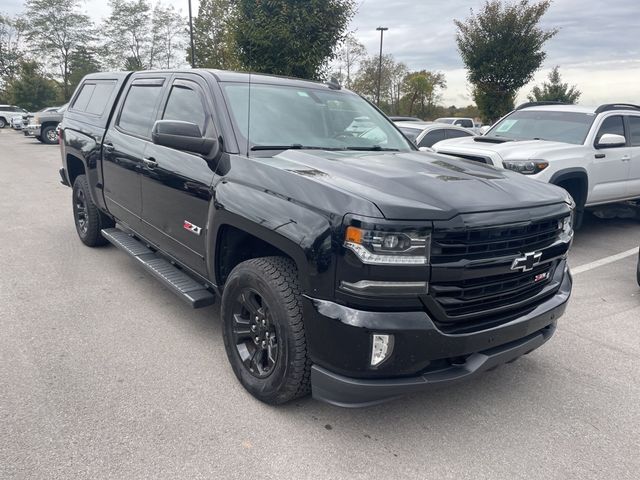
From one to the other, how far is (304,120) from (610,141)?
508 centimetres

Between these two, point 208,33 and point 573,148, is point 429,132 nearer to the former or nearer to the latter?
point 573,148

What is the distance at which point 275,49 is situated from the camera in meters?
→ 10.9

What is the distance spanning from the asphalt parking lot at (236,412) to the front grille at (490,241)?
1.02m

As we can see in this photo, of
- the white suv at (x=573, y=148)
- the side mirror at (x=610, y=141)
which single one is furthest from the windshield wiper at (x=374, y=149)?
the side mirror at (x=610, y=141)

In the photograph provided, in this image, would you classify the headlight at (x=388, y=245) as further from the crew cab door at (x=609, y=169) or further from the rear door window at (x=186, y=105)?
the crew cab door at (x=609, y=169)

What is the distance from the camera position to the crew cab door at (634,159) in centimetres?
770

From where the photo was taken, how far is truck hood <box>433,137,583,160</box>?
20.8 ft

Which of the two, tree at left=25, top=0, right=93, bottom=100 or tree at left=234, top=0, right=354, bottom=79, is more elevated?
tree at left=25, top=0, right=93, bottom=100

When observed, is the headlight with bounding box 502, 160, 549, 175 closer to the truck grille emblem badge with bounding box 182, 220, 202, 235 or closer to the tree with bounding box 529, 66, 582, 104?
the truck grille emblem badge with bounding box 182, 220, 202, 235

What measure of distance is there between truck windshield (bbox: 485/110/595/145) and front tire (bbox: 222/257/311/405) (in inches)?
230

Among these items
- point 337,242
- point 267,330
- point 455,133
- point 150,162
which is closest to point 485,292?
point 337,242

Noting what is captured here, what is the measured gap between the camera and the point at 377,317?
2381 millimetres

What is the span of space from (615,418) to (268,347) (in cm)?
205

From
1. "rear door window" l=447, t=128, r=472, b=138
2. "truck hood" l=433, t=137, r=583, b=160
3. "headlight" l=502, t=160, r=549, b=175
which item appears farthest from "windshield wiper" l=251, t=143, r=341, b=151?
"rear door window" l=447, t=128, r=472, b=138
